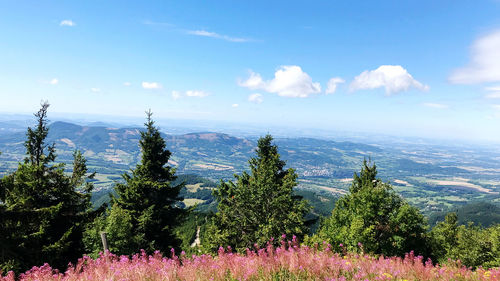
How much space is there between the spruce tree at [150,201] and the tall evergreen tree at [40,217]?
8.65ft

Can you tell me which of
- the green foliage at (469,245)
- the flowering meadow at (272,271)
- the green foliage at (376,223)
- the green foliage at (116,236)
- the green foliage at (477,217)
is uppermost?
the flowering meadow at (272,271)


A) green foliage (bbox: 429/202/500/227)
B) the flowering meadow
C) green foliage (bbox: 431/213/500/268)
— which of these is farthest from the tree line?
green foliage (bbox: 429/202/500/227)

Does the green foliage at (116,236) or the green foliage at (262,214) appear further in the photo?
the green foliage at (116,236)

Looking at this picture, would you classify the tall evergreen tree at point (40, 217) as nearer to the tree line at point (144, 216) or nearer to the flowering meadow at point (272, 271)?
the tree line at point (144, 216)

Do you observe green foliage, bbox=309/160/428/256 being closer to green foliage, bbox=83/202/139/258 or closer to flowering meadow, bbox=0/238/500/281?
flowering meadow, bbox=0/238/500/281

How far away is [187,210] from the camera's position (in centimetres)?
2047

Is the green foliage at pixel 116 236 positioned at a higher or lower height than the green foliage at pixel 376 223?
lower

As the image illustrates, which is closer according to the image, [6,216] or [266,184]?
[6,216]

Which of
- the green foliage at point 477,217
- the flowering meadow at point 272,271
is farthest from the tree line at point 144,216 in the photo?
the green foliage at point 477,217

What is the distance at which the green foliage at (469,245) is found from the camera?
26641mm

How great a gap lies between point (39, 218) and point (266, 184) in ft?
43.5

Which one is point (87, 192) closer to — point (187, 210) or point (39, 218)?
point (39, 218)

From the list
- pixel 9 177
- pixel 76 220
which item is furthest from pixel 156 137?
pixel 9 177

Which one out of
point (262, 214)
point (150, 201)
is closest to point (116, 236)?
point (150, 201)
